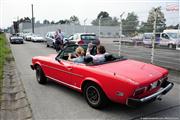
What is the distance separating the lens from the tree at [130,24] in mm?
10992

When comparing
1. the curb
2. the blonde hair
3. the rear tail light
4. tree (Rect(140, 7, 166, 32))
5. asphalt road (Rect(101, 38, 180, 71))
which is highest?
tree (Rect(140, 7, 166, 32))

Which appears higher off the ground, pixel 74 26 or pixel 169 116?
pixel 74 26

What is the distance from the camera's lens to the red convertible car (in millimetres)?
3744

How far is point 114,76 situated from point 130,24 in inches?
320

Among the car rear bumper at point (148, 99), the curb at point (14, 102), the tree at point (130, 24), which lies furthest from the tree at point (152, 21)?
the curb at point (14, 102)

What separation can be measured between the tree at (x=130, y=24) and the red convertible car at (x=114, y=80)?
6342mm

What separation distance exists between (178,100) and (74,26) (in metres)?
19.9

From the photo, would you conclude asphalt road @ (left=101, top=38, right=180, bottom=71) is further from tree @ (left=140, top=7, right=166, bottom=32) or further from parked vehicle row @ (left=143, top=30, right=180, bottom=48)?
tree @ (left=140, top=7, right=166, bottom=32)

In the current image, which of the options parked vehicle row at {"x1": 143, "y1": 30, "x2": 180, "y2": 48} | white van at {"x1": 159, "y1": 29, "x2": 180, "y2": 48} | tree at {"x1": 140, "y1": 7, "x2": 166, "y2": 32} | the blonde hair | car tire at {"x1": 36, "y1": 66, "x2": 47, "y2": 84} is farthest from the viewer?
white van at {"x1": 159, "y1": 29, "x2": 180, "y2": 48}

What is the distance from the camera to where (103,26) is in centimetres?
1669

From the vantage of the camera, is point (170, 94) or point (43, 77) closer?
point (170, 94)

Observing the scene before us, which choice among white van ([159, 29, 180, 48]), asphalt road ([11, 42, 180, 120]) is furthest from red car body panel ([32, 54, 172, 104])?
white van ([159, 29, 180, 48])

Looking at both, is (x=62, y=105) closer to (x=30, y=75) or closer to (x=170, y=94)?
(x=170, y=94)

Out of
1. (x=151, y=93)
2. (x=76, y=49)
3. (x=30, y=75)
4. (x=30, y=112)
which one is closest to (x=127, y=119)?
(x=151, y=93)
